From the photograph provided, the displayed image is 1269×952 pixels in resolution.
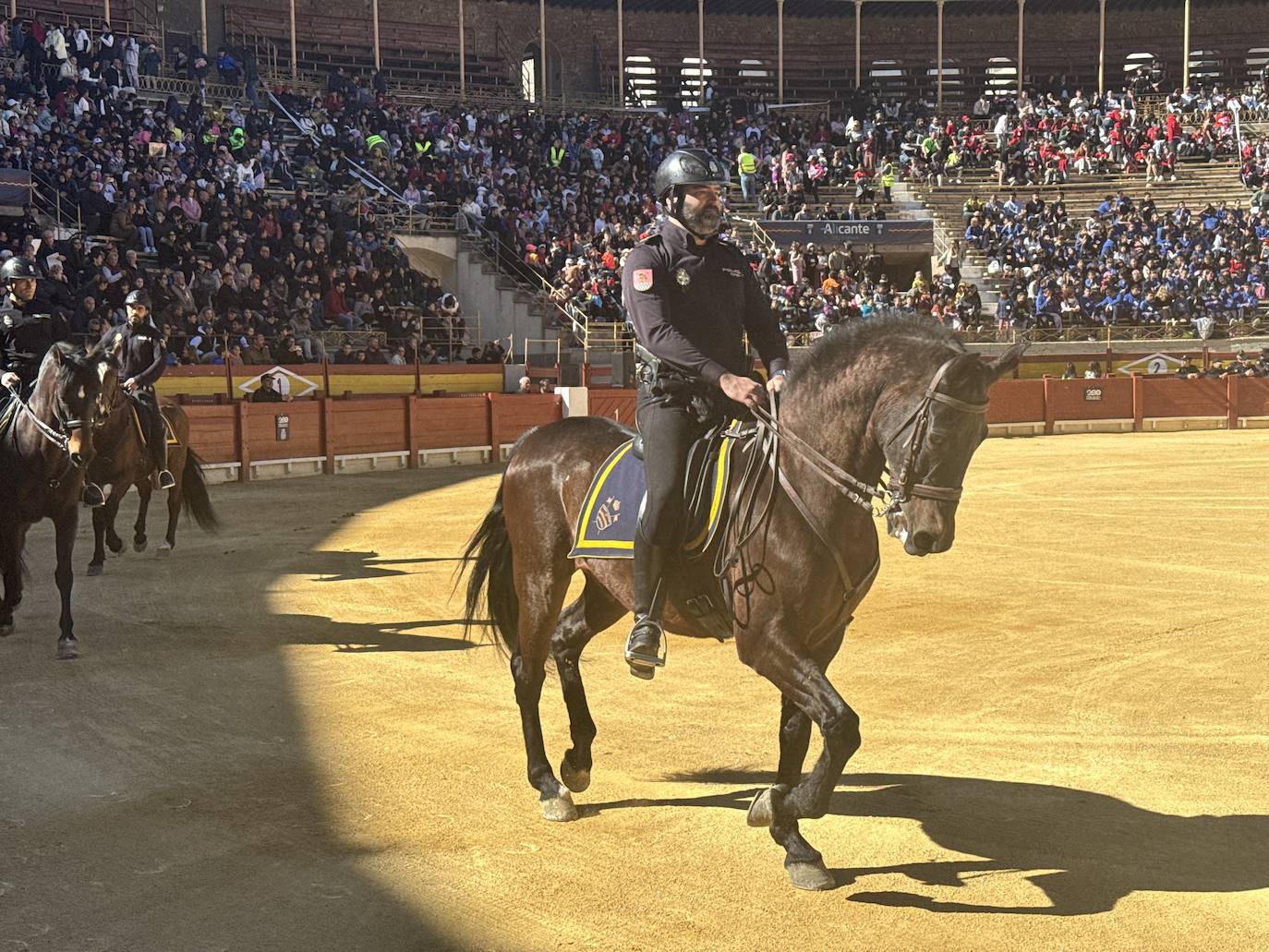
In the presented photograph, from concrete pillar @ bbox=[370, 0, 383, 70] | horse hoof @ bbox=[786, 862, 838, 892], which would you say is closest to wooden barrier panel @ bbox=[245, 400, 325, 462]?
horse hoof @ bbox=[786, 862, 838, 892]

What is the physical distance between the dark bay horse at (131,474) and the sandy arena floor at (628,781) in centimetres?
118

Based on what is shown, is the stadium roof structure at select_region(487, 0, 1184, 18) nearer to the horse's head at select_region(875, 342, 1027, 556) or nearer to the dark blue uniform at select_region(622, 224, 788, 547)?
the dark blue uniform at select_region(622, 224, 788, 547)

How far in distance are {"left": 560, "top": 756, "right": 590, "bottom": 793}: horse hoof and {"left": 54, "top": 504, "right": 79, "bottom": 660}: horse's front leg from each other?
3786mm

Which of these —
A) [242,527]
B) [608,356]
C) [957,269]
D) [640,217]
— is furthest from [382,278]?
[957,269]

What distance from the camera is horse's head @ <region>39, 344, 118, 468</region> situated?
7875 mm

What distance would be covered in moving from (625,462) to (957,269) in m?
28.2

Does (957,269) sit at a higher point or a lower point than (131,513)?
higher

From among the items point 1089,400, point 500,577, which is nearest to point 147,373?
point 500,577

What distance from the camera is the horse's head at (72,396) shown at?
7.88 meters

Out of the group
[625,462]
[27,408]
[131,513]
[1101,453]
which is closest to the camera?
[625,462]

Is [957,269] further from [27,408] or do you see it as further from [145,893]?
[145,893]

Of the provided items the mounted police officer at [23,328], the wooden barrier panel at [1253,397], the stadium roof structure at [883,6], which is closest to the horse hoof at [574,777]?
the mounted police officer at [23,328]

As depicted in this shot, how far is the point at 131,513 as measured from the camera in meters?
15.0

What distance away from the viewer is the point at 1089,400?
1091 inches
